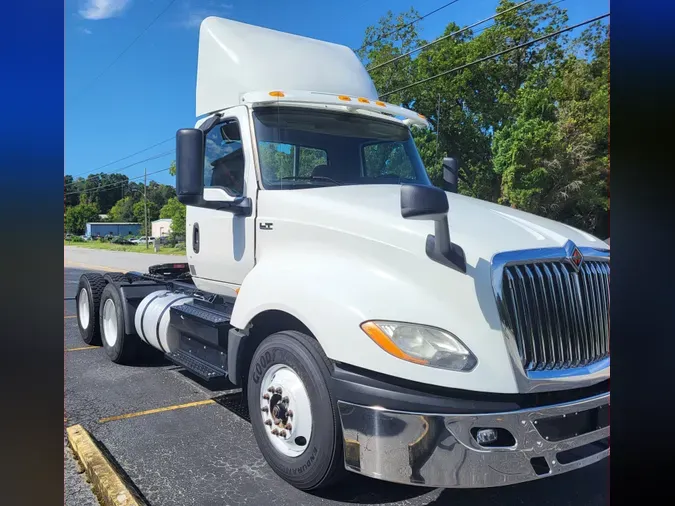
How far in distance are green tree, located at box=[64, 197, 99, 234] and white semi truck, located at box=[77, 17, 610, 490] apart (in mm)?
1131

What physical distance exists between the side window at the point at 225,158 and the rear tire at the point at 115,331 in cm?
220

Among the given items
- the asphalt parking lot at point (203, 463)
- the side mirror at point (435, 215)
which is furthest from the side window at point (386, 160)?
the asphalt parking lot at point (203, 463)

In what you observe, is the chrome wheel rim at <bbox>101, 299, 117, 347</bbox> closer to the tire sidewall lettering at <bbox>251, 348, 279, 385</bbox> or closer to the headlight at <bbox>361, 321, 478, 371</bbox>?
the tire sidewall lettering at <bbox>251, 348, 279, 385</bbox>

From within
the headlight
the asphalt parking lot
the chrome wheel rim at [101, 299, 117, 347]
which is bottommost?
the asphalt parking lot

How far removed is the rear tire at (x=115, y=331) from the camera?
5387mm

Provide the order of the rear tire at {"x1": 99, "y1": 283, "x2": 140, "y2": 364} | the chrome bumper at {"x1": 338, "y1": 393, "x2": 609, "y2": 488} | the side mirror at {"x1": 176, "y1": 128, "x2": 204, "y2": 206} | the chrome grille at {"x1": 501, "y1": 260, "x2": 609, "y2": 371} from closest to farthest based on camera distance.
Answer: the chrome bumper at {"x1": 338, "y1": 393, "x2": 609, "y2": 488}, the chrome grille at {"x1": 501, "y1": 260, "x2": 609, "y2": 371}, the side mirror at {"x1": 176, "y1": 128, "x2": 204, "y2": 206}, the rear tire at {"x1": 99, "y1": 283, "x2": 140, "y2": 364}

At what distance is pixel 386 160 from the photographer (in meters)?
3.62

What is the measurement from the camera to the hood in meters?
2.56

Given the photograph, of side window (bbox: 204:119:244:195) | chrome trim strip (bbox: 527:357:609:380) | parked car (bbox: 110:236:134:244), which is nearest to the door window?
side window (bbox: 204:119:244:195)

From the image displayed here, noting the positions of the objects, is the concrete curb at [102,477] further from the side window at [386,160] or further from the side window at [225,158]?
the side window at [386,160]

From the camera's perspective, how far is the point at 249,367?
3.43 meters

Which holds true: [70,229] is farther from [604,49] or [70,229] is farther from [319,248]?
[604,49]

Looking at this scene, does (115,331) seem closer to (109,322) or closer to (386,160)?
(109,322)
